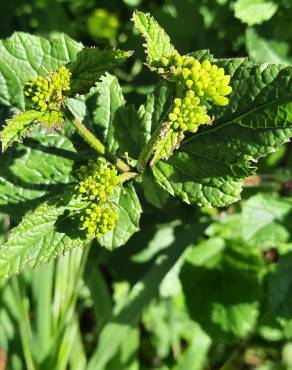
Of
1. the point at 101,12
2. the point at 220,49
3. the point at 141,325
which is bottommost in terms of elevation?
the point at 141,325

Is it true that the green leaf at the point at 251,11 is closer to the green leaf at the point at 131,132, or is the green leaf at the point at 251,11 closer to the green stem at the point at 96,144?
the green leaf at the point at 131,132

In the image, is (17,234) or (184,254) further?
(184,254)

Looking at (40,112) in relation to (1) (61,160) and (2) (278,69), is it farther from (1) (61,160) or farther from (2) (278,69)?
(2) (278,69)

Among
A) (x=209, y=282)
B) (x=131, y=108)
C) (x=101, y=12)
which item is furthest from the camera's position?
(x=101, y=12)

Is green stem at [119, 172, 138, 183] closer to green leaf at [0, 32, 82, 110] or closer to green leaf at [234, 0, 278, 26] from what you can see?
green leaf at [0, 32, 82, 110]

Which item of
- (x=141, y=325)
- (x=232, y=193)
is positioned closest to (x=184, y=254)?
(x=141, y=325)
